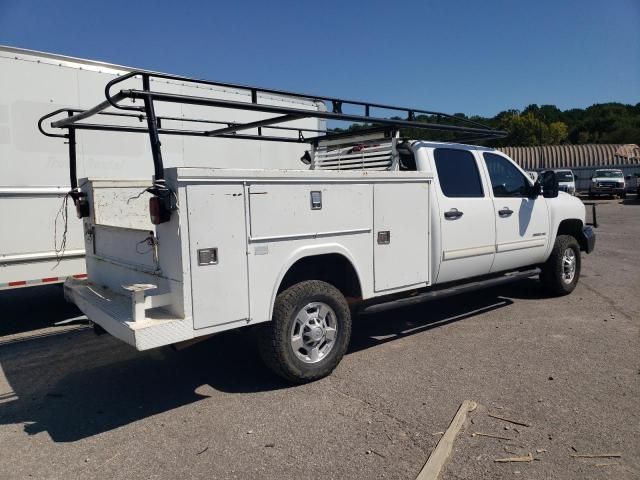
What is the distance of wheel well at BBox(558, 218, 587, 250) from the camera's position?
7719mm

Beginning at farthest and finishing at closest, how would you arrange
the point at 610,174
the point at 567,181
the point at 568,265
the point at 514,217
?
the point at 610,174 → the point at 567,181 → the point at 568,265 → the point at 514,217

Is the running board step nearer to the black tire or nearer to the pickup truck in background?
the black tire

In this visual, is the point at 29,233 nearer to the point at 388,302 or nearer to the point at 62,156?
the point at 62,156

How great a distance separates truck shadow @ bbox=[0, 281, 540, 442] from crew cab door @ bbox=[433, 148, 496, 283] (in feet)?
2.65

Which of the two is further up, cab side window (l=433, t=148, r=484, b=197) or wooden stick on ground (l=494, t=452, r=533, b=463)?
cab side window (l=433, t=148, r=484, b=197)

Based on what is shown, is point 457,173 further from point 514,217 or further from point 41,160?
point 41,160

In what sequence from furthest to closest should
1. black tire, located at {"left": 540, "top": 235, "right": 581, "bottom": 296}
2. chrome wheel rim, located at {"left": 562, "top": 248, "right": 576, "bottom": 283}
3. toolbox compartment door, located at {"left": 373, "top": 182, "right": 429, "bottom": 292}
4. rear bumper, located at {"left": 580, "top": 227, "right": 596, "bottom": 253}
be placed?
rear bumper, located at {"left": 580, "top": 227, "right": 596, "bottom": 253} → chrome wheel rim, located at {"left": 562, "top": 248, "right": 576, "bottom": 283} → black tire, located at {"left": 540, "top": 235, "right": 581, "bottom": 296} → toolbox compartment door, located at {"left": 373, "top": 182, "right": 429, "bottom": 292}

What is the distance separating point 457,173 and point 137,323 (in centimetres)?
384

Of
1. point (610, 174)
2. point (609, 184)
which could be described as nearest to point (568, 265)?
point (609, 184)

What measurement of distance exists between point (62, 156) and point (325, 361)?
14.3ft

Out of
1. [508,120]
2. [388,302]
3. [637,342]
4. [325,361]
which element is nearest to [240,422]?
[325,361]

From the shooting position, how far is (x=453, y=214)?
5703 mm

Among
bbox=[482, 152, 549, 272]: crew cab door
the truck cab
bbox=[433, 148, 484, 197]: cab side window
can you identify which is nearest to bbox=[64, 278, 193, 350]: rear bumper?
the truck cab

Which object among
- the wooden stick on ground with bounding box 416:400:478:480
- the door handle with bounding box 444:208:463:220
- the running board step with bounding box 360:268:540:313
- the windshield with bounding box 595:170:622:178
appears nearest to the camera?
the wooden stick on ground with bounding box 416:400:478:480
